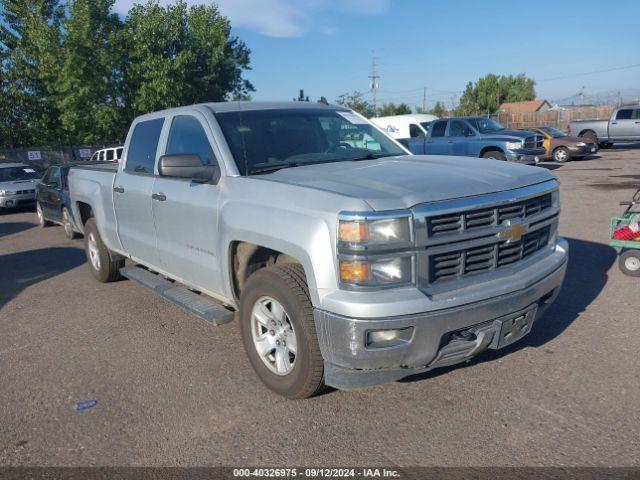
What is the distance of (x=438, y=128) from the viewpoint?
17797 millimetres

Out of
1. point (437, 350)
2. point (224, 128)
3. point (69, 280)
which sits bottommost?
point (69, 280)

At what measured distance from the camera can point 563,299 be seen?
211 inches

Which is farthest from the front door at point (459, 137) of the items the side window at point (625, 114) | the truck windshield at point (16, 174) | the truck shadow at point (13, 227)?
the truck windshield at point (16, 174)

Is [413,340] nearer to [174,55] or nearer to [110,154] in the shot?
[110,154]

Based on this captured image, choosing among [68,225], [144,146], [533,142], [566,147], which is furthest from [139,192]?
[566,147]

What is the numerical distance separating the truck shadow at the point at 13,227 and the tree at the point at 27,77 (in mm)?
15190

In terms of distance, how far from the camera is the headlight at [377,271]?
303 cm

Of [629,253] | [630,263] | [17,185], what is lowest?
[630,263]

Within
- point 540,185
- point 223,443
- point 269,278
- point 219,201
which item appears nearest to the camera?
point 223,443

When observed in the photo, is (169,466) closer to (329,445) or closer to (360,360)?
(329,445)

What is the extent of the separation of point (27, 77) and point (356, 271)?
1201 inches

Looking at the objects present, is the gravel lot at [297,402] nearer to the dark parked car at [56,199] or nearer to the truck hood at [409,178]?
the truck hood at [409,178]

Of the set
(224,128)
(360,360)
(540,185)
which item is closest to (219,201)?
(224,128)

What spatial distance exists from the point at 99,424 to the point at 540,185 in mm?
3340
